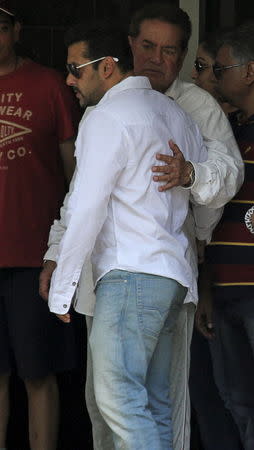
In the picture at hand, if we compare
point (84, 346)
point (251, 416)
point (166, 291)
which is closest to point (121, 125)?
point (166, 291)

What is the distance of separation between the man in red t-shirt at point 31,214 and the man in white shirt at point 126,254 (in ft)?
2.51

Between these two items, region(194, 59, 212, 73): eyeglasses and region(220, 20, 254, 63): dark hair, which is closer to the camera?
region(220, 20, 254, 63): dark hair

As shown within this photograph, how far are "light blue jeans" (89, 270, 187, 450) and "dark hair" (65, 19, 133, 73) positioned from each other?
71 centimetres

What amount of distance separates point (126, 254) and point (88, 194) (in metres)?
0.23

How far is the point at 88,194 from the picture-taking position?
3461mm

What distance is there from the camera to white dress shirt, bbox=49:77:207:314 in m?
3.46

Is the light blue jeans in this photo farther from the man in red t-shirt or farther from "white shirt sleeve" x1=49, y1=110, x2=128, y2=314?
the man in red t-shirt

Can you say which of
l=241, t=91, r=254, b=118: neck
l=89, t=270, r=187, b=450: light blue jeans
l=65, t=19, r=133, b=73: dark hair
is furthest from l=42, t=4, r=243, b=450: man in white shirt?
l=65, t=19, r=133, b=73: dark hair

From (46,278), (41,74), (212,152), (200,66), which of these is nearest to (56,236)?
(46,278)

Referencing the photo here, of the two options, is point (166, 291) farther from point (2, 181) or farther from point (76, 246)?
point (2, 181)

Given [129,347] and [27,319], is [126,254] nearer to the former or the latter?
[129,347]

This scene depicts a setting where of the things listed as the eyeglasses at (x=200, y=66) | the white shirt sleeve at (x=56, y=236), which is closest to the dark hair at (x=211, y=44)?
the eyeglasses at (x=200, y=66)

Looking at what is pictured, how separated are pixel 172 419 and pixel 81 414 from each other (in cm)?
140

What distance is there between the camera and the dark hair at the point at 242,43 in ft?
13.1
